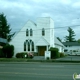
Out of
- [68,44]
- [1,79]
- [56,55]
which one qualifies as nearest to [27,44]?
[56,55]

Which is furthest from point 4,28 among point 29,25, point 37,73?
point 37,73

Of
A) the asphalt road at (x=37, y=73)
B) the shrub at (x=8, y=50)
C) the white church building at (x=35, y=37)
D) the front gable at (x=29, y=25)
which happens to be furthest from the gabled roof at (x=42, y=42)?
the asphalt road at (x=37, y=73)

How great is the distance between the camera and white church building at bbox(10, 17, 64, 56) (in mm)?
49906

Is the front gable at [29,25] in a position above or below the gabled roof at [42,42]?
above

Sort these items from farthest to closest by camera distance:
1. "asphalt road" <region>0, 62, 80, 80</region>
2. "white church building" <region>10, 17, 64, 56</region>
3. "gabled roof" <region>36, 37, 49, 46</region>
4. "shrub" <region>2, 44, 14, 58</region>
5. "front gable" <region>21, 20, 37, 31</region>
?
"front gable" <region>21, 20, 37, 31</region> → "white church building" <region>10, 17, 64, 56</region> → "gabled roof" <region>36, 37, 49, 46</region> → "shrub" <region>2, 44, 14, 58</region> → "asphalt road" <region>0, 62, 80, 80</region>

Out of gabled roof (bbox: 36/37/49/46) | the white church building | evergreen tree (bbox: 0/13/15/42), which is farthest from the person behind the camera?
evergreen tree (bbox: 0/13/15/42)

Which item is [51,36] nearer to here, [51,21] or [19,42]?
[51,21]

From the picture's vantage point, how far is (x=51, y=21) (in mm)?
51438

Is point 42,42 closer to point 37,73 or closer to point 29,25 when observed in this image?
point 29,25

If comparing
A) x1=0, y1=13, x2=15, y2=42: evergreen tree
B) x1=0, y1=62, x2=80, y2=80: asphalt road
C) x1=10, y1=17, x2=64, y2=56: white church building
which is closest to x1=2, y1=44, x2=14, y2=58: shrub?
x1=10, y1=17, x2=64, y2=56: white church building

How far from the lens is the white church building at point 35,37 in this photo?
164 ft

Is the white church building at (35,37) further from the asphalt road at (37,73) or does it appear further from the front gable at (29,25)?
the asphalt road at (37,73)

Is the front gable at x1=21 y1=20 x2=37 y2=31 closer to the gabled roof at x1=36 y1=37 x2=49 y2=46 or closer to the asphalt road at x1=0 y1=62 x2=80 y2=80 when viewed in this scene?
the gabled roof at x1=36 y1=37 x2=49 y2=46

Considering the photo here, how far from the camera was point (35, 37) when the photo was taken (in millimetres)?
50969
